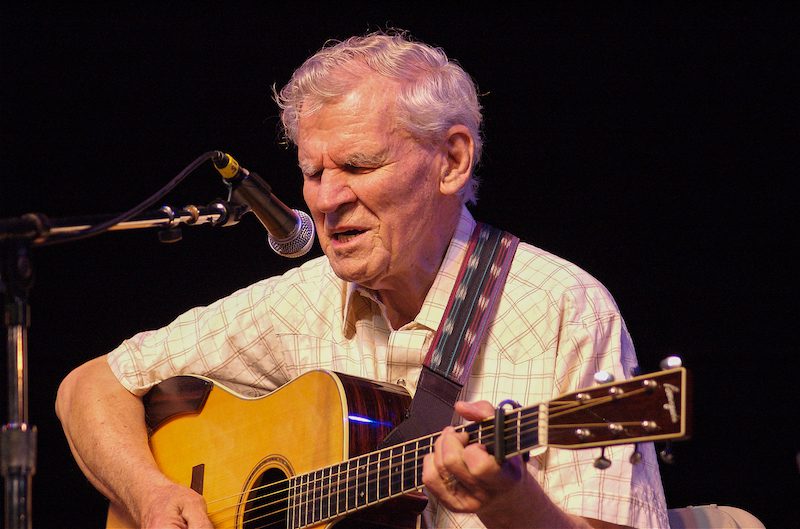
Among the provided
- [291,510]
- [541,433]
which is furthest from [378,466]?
[541,433]

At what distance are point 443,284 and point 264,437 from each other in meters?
0.70

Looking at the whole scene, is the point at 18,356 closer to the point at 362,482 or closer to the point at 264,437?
the point at 362,482

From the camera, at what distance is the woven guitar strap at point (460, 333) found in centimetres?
258

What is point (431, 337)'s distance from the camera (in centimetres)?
285

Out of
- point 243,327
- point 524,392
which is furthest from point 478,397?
point 243,327

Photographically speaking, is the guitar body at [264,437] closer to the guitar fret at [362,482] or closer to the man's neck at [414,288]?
the guitar fret at [362,482]

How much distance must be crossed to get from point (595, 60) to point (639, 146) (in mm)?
348

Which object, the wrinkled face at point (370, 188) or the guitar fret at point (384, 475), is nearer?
the guitar fret at point (384, 475)

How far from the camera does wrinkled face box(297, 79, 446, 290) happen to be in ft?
9.20

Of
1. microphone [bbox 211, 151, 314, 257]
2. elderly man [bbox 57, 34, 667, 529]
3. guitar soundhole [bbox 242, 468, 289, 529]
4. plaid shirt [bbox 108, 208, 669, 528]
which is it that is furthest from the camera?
guitar soundhole [bbox 242, 468, 289, 529]

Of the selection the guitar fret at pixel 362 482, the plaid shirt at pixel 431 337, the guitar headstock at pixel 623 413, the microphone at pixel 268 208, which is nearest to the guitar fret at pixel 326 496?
the guitar fret at pixel 362 482

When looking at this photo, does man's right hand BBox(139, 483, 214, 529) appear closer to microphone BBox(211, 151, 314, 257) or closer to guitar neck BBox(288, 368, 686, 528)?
guitar neck BBox(288, 368, 686, 528)

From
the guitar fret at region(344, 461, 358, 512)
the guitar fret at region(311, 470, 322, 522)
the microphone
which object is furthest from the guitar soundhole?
the microphone

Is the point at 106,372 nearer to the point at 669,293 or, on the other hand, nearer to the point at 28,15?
the point at 28,15
